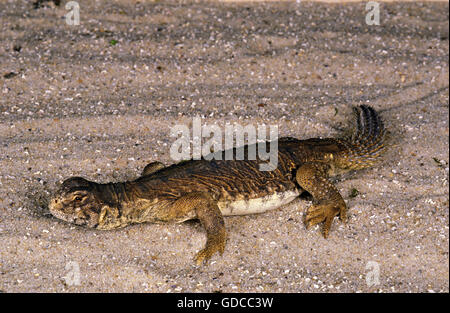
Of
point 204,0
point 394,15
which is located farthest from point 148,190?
point 394,15

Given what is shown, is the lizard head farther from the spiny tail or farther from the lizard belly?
the spiny tail

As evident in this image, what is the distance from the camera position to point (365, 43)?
7.35 m

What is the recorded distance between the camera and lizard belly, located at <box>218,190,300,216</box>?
17.0 ft

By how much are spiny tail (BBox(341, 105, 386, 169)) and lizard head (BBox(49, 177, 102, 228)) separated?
8.27 feet

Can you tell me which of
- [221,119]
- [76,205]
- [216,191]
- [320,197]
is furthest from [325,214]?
[76,205]

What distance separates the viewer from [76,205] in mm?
4645

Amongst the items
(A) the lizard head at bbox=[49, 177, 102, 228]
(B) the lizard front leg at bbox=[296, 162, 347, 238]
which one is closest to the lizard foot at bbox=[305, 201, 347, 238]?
(B) the lizard front leg at bbox=[296, 162, 347, 238]

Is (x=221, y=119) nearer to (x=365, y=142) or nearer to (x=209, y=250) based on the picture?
(x=365, y=142)

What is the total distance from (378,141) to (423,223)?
3.35ft

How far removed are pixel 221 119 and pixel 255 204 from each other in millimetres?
1399

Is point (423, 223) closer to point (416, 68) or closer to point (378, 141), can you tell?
point (378, 141)

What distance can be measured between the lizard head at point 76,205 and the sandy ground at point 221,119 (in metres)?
0.34

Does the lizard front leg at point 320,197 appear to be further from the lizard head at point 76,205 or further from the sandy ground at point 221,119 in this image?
the lizard head at point 76,205

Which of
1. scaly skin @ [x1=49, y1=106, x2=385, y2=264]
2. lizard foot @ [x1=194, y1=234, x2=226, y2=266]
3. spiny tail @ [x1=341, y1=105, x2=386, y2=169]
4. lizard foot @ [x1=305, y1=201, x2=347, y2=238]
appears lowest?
lizard foot @ [x1=194, y1=234, x2=226, y2=266]
